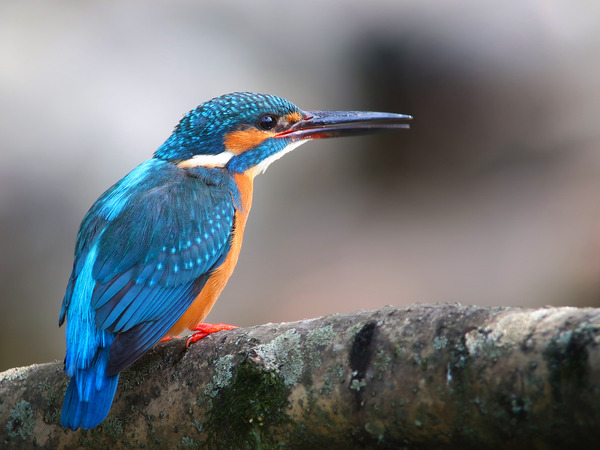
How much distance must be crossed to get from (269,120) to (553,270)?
3.58 m

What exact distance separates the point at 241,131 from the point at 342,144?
131 inches

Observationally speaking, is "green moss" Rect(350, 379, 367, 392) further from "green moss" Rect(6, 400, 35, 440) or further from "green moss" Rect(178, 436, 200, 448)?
"green moss" Rect(6, 400, 35, 440)

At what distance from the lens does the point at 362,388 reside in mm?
1726

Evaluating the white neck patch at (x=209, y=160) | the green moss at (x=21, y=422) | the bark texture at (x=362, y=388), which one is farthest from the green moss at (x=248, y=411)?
the white neck patch at (x=209, y=160)

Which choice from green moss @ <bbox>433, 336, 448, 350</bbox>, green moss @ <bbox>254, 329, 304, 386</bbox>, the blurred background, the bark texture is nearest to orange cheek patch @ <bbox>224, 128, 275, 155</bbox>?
the bark texture

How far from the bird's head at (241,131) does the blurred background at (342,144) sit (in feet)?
8.17

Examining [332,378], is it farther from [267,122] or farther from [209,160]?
[267,122]

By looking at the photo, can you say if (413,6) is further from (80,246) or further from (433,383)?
(433,383)

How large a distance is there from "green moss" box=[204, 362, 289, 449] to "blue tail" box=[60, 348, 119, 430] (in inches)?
14.6

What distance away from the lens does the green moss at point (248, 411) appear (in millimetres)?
1888

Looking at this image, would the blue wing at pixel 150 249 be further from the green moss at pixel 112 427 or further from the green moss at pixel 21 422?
the green moss at pixel 21 422

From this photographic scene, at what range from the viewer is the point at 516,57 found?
6246mm

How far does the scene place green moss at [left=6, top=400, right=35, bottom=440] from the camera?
2.34 metres

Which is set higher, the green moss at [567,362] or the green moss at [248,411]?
the green moss at [567,362]
